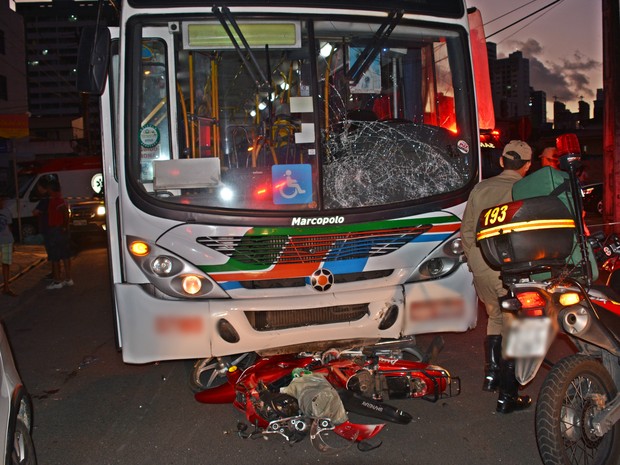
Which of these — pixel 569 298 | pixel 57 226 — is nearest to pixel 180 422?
pixel 569 298

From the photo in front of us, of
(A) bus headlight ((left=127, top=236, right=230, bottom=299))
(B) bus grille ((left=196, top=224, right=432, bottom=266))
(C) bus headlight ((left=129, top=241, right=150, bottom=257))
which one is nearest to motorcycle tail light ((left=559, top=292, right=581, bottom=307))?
(B) bus grille ((left=196, top=224, right=432, bottom=266))

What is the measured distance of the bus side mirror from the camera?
4.72 metres

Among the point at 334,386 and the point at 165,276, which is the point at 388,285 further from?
the point at 165,276

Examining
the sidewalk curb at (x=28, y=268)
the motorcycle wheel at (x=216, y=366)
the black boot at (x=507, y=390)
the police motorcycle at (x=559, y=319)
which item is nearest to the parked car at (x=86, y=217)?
the sidewalk curb at (x=28, y=268)

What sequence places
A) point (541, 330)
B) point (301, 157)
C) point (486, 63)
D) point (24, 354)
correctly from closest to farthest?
point (541, 330), point (301, 157), point (486, 63), point (24, 354)

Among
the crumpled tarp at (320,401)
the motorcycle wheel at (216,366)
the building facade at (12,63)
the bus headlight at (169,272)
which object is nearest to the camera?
the crumpled tarp at (320,401)

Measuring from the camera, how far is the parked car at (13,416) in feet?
10.1

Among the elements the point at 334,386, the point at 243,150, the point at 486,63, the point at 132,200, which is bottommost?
the point at 334,386

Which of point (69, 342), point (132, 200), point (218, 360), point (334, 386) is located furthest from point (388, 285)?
point (69, 342)

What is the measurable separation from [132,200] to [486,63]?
3282 mm

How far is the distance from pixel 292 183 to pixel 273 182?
0.14 metres

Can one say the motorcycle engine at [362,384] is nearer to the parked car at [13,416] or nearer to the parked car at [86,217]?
the parked car at [13,416]

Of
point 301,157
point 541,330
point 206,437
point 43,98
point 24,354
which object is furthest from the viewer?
point 43,98

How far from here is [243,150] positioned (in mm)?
4953
